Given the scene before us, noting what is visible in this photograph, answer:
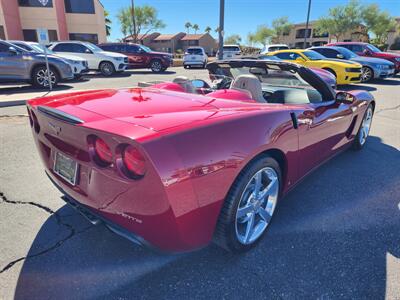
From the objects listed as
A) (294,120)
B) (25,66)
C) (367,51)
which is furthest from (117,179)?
(367,51)

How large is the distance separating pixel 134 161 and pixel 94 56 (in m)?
14.3

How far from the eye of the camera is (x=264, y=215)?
2.27 meters

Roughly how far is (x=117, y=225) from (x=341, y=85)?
40.8ft

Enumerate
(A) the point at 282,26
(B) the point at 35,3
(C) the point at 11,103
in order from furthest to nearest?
(A) the point at 282,26, (B) the point at 35,3, (C) the point at 11,103

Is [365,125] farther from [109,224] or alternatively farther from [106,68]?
[106,68]

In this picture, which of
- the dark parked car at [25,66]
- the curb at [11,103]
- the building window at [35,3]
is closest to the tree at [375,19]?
the building window at [35,3]

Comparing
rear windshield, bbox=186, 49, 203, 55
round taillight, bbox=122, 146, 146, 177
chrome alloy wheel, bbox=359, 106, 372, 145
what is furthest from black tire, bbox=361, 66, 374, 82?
round taillight, bbox=122, 146, 146, 177

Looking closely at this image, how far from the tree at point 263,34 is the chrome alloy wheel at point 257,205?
80.4 meters

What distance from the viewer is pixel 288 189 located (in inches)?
97.8

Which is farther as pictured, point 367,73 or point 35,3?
point 35,3

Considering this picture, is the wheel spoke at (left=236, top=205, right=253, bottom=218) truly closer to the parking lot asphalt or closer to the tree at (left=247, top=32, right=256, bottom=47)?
the parking lot asphalt

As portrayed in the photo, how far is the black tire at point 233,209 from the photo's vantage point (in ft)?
5.85

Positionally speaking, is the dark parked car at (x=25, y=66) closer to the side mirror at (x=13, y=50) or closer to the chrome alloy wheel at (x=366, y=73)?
the side mirror at (x=13, y=50)

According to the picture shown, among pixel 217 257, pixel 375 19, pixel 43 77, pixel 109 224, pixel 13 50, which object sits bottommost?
pixel 217 257
